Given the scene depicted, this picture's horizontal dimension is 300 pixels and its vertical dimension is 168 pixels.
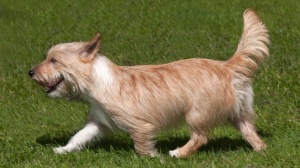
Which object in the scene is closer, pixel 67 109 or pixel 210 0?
pixel 67 109

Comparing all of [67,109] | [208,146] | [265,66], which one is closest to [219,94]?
[208,146]

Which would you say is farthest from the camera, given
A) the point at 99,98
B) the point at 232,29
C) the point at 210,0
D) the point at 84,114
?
the point at 210,0

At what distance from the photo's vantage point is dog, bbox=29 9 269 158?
23.7 ft

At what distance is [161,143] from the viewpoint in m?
8.13

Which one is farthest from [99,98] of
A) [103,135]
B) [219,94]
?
[219,94]

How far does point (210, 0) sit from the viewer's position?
15.4 metres

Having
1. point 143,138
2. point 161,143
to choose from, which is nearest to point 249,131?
point 161,143

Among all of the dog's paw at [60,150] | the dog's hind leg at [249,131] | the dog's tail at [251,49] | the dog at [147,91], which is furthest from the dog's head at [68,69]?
the dog's hind leg at [249,131]

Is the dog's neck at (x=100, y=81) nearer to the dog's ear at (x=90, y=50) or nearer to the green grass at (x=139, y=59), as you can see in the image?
the dog's ear at (x=90, y=50)

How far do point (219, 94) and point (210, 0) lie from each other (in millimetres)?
8342

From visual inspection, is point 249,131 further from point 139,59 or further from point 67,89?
point 139,59

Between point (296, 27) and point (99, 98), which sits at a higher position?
point (99, 98)

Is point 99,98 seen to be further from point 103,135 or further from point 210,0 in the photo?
point 210,0

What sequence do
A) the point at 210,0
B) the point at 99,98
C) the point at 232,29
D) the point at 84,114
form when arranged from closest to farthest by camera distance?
1. the point at 99,98
2. the point at 84,114
3. the point at 232,29
4. the point at 210,0
